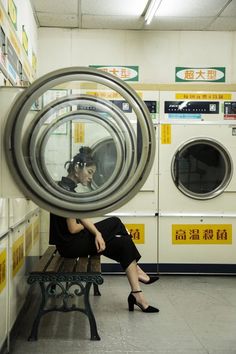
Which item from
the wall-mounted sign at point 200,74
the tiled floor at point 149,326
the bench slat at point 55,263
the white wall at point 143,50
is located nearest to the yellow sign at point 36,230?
the bench slat at point 55,263

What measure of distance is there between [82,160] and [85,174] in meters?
0.11

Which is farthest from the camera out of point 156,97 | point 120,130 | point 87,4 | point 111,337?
point 156,97

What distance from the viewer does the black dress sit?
3.55 meters

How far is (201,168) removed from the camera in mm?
5250

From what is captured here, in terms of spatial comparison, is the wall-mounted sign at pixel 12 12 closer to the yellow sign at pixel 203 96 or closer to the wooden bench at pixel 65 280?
the wooden bench at pixel 65 280

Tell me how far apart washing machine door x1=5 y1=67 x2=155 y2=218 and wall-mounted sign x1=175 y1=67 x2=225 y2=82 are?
3.18 metres

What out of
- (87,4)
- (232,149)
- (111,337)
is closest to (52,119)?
(111,337)

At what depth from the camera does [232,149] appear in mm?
5133

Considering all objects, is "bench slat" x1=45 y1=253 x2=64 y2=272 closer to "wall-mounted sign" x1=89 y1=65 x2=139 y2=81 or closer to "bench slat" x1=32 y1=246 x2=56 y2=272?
"bench slat" x1=32 y1=246 x2=56 y2=272

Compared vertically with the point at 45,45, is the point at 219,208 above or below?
below

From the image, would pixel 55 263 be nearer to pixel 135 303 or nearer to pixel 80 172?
pixel 135 303

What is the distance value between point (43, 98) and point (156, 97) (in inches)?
125

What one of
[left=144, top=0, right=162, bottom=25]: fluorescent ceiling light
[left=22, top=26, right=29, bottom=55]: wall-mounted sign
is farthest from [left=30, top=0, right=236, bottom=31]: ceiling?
[left=22, top=26, right=29, bottom=55]: wall-mounted sign

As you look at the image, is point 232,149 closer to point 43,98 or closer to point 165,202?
point 165,202
